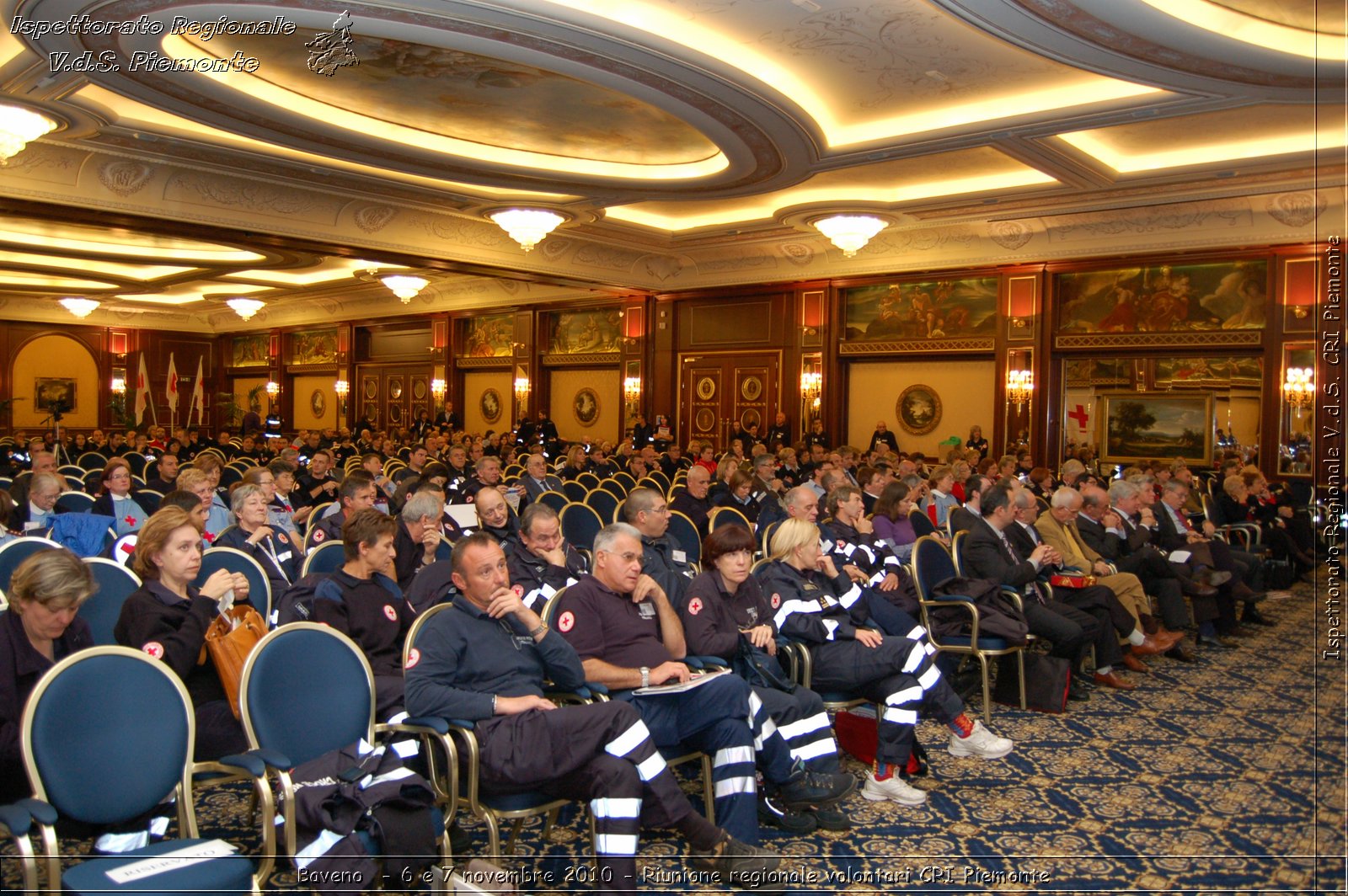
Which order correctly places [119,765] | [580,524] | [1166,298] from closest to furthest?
[119,765] → [580,524] → [1166,298]

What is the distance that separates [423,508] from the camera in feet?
17.3

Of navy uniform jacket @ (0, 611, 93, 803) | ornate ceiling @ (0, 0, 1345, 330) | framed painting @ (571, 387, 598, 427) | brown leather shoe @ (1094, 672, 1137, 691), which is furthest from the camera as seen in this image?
framed painting @ (571, 387, 598, 427)

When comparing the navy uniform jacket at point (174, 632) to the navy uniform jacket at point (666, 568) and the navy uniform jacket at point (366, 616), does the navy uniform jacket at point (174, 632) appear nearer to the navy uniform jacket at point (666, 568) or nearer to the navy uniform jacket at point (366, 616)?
the navy uniform jacket at point (366, 616)

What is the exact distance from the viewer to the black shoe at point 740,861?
10.7ft

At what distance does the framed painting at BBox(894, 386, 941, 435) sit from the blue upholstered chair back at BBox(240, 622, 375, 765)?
14.7 meters

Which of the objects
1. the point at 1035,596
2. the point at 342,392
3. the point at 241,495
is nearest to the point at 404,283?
the point at 342,392

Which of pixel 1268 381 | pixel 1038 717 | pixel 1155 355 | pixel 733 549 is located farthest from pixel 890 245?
pixel 733 549

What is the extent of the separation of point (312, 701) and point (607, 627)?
3.82 ft

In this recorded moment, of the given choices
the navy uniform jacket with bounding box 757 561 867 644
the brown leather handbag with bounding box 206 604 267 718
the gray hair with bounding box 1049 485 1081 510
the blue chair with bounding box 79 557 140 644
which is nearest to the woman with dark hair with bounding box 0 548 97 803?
the brown leather handbag with bounding box 206 604 267 718

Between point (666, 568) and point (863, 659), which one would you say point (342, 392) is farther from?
point (863, 659)

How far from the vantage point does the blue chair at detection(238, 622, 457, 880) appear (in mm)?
3008

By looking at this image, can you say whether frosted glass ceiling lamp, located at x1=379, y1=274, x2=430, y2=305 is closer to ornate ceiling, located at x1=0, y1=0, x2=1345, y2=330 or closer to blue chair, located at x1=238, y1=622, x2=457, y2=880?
ornate ceiling, located at x1=0, y1=0, x2=1345, y2=330

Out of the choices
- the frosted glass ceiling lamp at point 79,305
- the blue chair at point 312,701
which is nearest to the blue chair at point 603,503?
the blue chair at point 312,701

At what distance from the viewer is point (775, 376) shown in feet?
59.9
